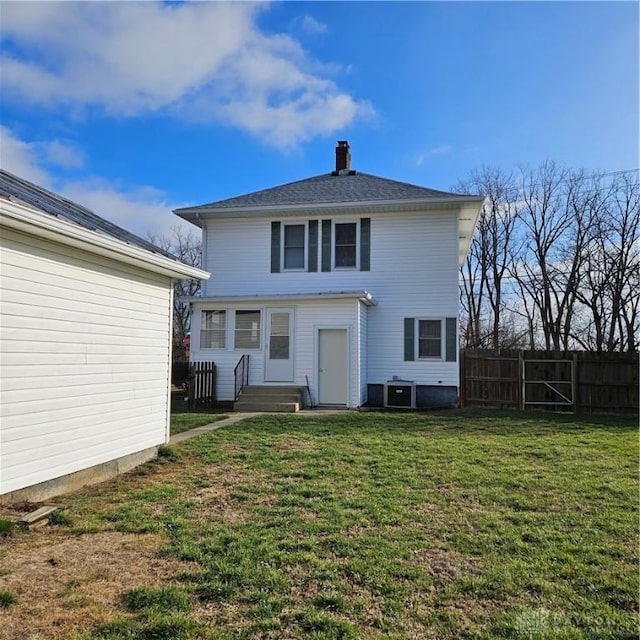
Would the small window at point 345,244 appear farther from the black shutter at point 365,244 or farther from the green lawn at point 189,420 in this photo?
the green lawn at point 189,420

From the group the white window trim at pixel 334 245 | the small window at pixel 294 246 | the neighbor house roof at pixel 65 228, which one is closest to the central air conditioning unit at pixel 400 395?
the white window trim at pixel 334 245

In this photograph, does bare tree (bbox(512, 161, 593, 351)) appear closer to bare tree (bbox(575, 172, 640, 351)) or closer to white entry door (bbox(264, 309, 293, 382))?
bare tree (bbox(575, 172, 640, 351))

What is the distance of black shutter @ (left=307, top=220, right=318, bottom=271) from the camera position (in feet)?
49.9

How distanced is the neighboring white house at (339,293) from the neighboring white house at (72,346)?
21.7ft

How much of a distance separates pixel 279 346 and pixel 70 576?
1069cm

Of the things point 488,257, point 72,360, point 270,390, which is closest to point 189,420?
point 270,390

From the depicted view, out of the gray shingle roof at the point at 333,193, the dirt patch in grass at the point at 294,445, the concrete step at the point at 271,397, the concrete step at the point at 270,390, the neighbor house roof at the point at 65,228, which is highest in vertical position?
the gray shingle roof at the point at 333,193

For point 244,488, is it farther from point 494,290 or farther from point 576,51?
point 494,290

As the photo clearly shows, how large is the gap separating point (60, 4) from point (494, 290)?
2441cm

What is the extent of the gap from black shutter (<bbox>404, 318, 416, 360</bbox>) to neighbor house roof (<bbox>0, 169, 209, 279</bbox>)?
8.48m

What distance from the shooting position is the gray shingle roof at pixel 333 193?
48.4 ft

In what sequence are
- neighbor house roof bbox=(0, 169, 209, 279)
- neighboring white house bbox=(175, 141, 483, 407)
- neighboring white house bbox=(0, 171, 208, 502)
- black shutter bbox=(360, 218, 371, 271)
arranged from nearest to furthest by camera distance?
neighbor house roof bbox=(0, 169, 209, 279) → neighboring white house bbox=(0, 171, 208, 502) → neighboring white house bbox=(175, 141, 483, 407) → black shutter bbox=(360, 218, 371, 271)

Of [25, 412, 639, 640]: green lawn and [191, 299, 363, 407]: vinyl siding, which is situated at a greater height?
[191, 299, 363, 407]: vinyl siding

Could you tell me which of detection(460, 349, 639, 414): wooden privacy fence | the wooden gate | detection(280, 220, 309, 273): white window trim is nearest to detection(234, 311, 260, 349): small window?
detection(280, 220, 309, 273): white window trim
